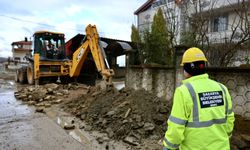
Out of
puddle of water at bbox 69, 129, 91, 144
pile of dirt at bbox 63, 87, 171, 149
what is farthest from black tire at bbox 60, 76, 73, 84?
puddle of water at bbox 69, 129, 91, 144

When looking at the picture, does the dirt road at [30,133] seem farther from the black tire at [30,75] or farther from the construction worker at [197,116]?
the black tire at [30,75]

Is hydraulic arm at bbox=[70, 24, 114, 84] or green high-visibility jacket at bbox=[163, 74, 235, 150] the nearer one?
green high-visibility jacket at bbox=[163, 74, 235, 150]

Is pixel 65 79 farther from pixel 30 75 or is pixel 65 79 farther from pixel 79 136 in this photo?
pixel 79 136

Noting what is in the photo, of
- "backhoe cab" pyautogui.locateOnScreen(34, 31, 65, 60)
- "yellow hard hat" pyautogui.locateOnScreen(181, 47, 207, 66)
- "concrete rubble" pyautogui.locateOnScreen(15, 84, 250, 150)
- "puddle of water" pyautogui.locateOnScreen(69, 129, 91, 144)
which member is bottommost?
"puddle of water" pyautogui.locateOnScreen(69, 129, 91, 144)

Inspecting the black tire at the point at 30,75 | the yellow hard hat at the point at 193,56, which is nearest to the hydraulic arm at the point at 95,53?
the black tire at the point at 30,75

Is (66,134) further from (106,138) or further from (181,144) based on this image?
(181,144)

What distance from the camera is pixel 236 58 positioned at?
670cm

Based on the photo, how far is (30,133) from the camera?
5.79m

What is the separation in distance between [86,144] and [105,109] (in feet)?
5.67

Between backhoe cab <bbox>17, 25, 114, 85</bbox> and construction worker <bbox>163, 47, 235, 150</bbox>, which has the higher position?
backhoe cab <bbox>17, 25, 114, 85</bbox>

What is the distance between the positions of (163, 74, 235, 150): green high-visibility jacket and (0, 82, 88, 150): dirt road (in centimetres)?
315

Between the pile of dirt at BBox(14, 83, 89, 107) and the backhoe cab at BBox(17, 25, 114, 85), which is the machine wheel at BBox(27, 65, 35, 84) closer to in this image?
the backhoe cab at BBox(17, 25, 114, 85)

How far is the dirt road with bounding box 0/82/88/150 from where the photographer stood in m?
5.00

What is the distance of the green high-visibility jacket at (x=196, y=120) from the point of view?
2.11m
